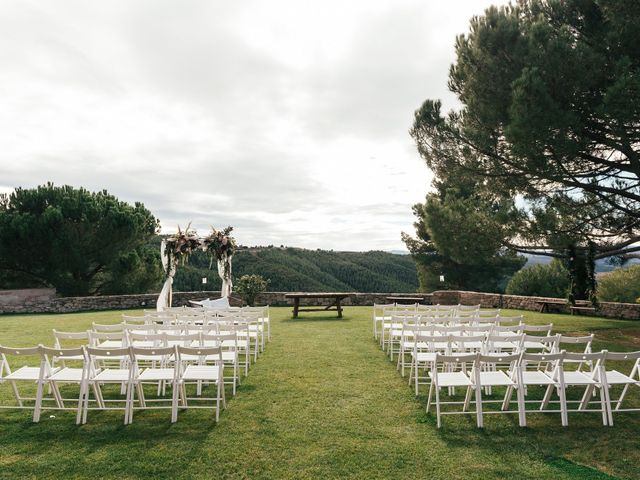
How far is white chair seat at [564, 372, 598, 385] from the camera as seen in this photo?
4.14 meters

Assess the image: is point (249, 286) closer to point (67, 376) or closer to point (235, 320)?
point (235, 320)

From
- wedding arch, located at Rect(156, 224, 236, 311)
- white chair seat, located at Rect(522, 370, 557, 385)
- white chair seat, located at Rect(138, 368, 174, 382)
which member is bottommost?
white chair seat, located at Rect(522, 370, 557, 385)

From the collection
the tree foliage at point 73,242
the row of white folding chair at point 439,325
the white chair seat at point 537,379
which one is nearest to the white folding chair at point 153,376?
the row of white folding chair at point 439,325

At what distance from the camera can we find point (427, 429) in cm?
394

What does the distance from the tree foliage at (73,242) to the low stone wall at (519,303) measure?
43.4ft

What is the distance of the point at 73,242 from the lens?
57.1ft

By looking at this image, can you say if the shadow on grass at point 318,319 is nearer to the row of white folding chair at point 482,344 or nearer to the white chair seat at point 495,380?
the row of white folding chair at point 482,344

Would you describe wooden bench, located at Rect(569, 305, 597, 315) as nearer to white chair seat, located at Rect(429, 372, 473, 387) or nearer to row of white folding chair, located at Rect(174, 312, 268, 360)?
row of white folding chair, located at Rect(174, 312, 268, 360)

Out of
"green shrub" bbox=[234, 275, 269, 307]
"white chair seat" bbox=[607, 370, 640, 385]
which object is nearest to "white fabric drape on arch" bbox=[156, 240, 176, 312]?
"green shrub" bbox=[234, 275, 269, 307]

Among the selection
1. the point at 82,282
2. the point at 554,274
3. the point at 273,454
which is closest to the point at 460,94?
the point at 273,454

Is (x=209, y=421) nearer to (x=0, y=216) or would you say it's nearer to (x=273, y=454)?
(x=273, y=454)

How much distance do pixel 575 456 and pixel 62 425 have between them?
4494 mm

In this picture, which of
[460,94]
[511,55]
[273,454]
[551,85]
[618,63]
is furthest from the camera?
[460,94]

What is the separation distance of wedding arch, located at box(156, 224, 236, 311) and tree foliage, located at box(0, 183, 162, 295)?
9258 mm
